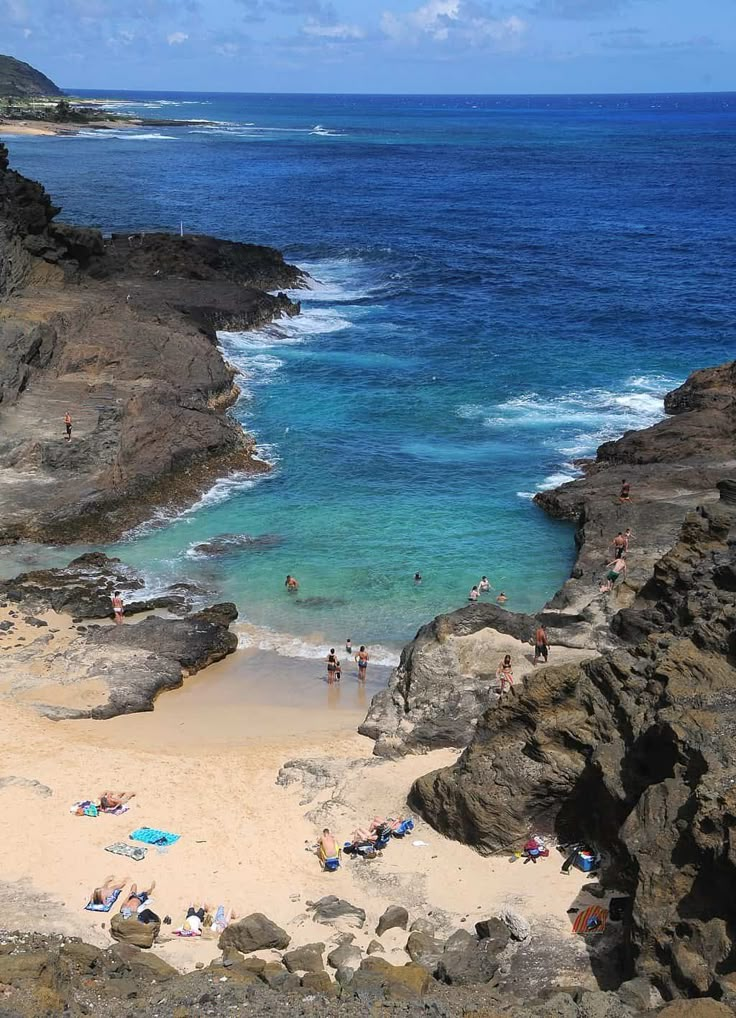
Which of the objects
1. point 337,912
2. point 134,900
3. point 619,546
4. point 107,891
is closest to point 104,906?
point 107,891

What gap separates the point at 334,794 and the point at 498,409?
96.2 feet

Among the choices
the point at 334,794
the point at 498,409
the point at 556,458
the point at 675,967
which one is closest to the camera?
the point at 675,967

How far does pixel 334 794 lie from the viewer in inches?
829

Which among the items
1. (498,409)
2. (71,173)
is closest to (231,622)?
(498,409)

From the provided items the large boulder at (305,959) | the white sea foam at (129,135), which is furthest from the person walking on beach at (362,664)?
the white sea foam at (129,135)

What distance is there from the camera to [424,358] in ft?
182

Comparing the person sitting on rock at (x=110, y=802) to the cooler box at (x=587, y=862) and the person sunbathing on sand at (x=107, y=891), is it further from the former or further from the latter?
the cooler box at (x=587, y=862)

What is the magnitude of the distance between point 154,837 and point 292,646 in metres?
9.27

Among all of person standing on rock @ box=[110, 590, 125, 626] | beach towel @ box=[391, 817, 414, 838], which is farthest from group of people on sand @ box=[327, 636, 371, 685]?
beach towel @ box=[391, 817, 414, 838]

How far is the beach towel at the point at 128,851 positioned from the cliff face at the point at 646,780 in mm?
4944

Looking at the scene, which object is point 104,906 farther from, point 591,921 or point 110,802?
point 591,921

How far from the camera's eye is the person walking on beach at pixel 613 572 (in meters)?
27.8

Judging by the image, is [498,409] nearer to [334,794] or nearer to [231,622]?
[231,622]

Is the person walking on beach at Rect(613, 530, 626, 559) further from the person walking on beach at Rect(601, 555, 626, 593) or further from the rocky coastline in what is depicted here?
the person walking on beach at Rect(601, 555, 626, 593)
